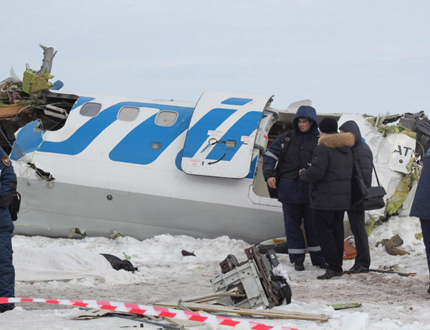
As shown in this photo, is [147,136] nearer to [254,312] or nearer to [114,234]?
[114,234]

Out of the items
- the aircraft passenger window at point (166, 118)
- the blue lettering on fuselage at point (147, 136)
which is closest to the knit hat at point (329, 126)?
the blue lettering on fuselage at point (147, 136)

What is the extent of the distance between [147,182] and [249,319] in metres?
5.34

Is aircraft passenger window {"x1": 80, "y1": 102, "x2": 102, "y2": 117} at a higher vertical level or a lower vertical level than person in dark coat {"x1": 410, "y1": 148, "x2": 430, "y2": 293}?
higher

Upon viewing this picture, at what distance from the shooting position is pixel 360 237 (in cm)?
894

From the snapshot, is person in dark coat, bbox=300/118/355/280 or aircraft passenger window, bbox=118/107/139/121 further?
aircraft passenger window, bbox=118/107/139/121

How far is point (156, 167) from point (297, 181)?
9.28 ft

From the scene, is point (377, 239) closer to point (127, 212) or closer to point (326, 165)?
point (326, 165)

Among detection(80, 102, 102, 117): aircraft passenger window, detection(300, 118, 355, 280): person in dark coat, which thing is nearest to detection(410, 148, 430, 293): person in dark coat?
detection(300, 118, 355, 280): person in dark coat

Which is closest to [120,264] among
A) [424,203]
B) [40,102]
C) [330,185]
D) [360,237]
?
[330,185]

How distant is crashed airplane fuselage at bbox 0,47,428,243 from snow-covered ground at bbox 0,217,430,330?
34cm

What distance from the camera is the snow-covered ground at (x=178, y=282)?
19.9 feet

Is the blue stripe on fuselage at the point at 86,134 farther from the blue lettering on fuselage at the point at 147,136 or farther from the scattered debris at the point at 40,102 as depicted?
the scattered debris at the point at 40,102

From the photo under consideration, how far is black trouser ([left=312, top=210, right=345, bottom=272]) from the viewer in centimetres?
870

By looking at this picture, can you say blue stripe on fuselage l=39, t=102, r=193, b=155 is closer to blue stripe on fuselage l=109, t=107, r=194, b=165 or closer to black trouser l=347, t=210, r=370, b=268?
blue stripe on fuselage l=109, t=107, r=194, b=165
